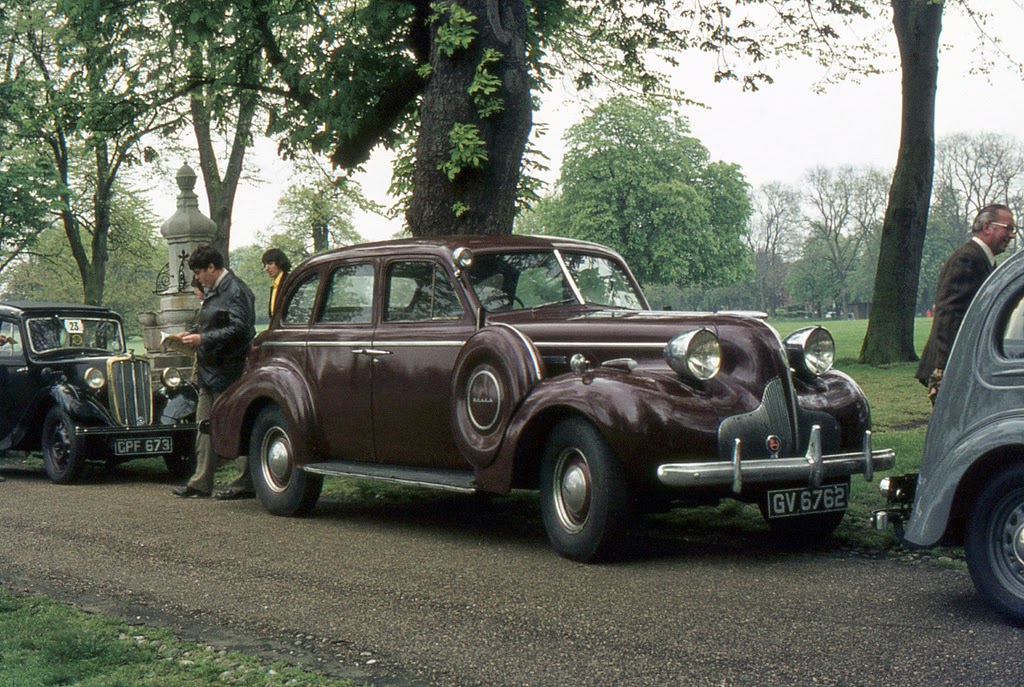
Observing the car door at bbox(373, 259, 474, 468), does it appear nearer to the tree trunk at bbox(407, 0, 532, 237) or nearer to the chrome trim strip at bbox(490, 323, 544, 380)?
the chrome trim strip at bbox(490, 323, 544, 380)

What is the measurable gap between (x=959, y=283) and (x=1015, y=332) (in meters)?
2.33

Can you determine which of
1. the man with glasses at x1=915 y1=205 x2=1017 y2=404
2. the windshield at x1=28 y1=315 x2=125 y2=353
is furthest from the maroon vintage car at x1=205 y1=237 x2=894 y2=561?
the windshield at x1=28 y1=315 x2=125 y2=353

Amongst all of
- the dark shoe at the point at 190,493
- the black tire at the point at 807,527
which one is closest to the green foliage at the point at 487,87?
the dark shoe at the point at 190,493

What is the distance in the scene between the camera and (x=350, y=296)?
30.4 ft

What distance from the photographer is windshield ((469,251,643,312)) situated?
8.34 metres

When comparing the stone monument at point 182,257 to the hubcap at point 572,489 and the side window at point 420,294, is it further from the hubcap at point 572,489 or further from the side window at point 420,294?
the hubcap at point 572,489

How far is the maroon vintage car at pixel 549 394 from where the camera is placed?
6828mm

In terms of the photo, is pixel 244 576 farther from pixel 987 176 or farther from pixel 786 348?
pixel 987 176

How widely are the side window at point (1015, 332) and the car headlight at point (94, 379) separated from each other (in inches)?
387

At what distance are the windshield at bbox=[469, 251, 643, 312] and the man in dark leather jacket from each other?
3085mm

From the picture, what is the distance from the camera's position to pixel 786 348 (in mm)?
7762

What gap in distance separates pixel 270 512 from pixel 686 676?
5.66m

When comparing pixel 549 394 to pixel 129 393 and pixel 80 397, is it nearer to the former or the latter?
pixel 129 393

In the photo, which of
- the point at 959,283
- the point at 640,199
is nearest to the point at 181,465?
the point at 959,283
